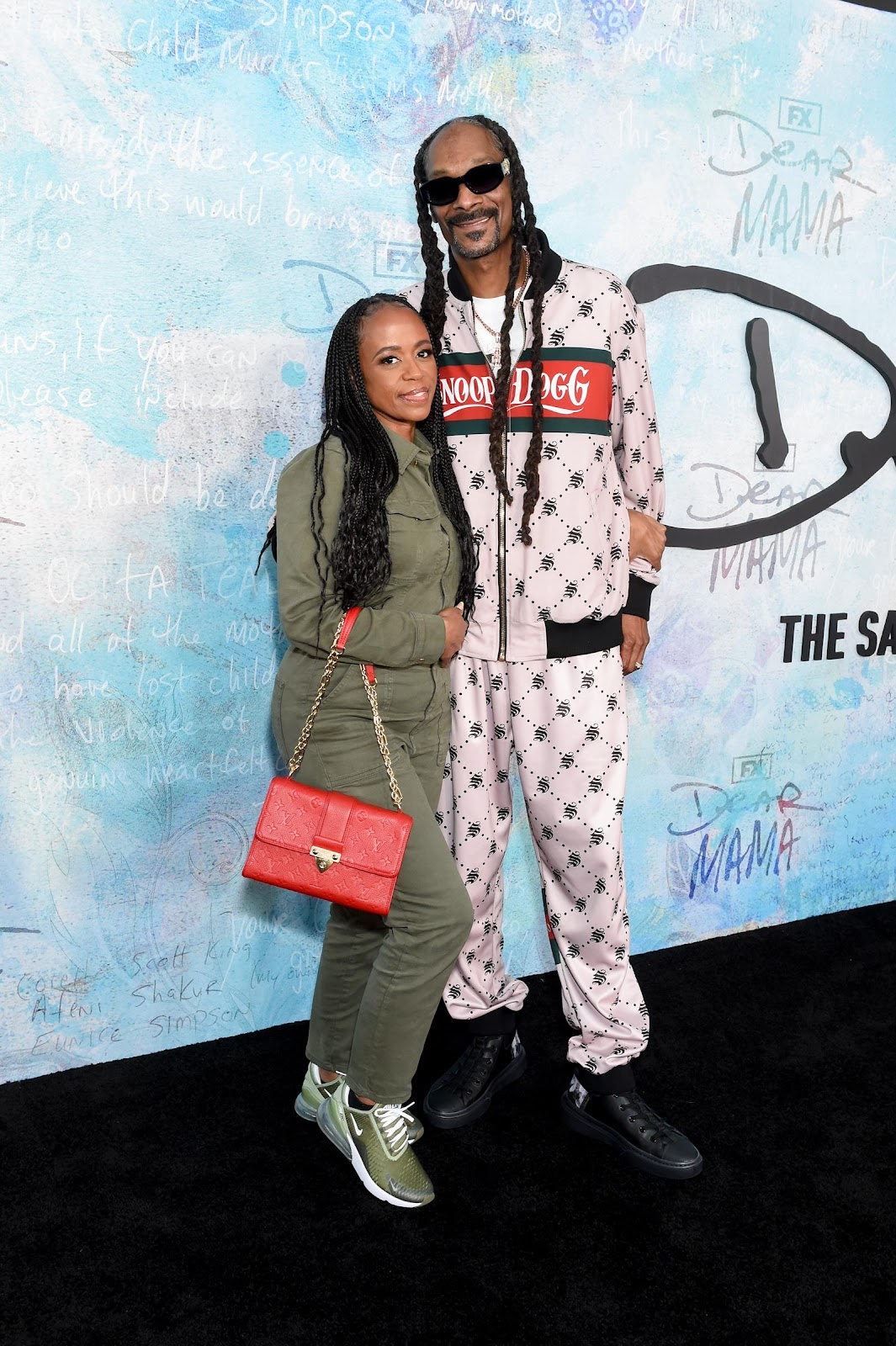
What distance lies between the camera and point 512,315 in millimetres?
2146

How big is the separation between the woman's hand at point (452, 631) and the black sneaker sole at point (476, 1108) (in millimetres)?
952

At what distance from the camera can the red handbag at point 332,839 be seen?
1.96 metres

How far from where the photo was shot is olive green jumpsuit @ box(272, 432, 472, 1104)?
1981 mm

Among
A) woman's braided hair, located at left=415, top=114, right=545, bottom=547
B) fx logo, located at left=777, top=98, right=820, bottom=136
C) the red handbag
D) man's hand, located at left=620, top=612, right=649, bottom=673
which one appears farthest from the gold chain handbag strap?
fx logo, located at left=777, top=98, right=820, bottom=136

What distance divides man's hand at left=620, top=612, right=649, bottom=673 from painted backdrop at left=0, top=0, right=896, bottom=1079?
559mm

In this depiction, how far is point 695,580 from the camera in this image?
2951 millimetres

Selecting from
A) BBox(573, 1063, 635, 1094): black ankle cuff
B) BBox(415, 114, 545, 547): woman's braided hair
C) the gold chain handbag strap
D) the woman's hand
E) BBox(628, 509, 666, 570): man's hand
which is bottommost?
BBox(573, 1063, 635, 1094): black ankle cuff

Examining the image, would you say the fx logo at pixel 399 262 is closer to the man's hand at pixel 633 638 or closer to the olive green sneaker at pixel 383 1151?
the man's hand at pixel 633 638

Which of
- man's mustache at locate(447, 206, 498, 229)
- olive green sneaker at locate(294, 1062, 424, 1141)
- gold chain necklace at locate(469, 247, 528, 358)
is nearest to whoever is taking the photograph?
man's mustache at locate(447, 206, 498, 229)

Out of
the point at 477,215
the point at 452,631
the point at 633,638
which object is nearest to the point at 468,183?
the point at 477,215

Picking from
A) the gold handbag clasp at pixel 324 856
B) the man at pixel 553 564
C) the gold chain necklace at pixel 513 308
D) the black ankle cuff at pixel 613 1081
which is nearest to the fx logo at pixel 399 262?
the man at pixel 553 564

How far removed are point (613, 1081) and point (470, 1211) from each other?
42 cm

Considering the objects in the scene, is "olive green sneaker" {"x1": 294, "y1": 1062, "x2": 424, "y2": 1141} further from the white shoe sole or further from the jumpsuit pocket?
the jumpsuit pocket

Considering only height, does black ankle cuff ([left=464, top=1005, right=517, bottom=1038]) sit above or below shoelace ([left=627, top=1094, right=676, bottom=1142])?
above
